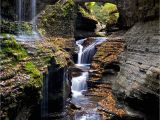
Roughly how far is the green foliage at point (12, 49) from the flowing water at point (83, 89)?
4.64 metres

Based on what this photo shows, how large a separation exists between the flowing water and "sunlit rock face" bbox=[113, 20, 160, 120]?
65.4 inches

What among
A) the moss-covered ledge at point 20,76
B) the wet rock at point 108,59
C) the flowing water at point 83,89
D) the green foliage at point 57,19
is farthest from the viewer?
the green foliage at point 57,19

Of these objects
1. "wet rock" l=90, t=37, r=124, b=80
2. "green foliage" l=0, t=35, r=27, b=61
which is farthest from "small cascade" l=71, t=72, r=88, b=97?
"green foliage" l=0, t=35, r=27, b=61

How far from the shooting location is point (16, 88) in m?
8.16

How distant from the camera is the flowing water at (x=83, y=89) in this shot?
13.8 m

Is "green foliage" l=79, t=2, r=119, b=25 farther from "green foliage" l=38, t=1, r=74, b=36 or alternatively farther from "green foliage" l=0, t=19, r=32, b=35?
"green foliage" l=0, t=19, r=32, b=35

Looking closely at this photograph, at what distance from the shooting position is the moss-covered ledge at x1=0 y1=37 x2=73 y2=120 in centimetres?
771

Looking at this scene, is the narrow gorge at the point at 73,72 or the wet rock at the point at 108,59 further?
the wet rock at the point at 108,59

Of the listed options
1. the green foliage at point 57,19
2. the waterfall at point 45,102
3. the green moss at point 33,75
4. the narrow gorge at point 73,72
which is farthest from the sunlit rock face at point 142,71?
the green foliage at point 57,19

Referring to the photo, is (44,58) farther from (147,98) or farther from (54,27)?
(54,27)

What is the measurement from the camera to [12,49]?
1020cm

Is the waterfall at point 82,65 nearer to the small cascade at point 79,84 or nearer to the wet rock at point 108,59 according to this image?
the small cascade at point 79,84

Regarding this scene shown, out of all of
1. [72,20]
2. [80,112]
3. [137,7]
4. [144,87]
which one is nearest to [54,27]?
[72,20]

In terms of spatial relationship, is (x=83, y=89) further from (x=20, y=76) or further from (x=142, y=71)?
(x=20, y=76)
